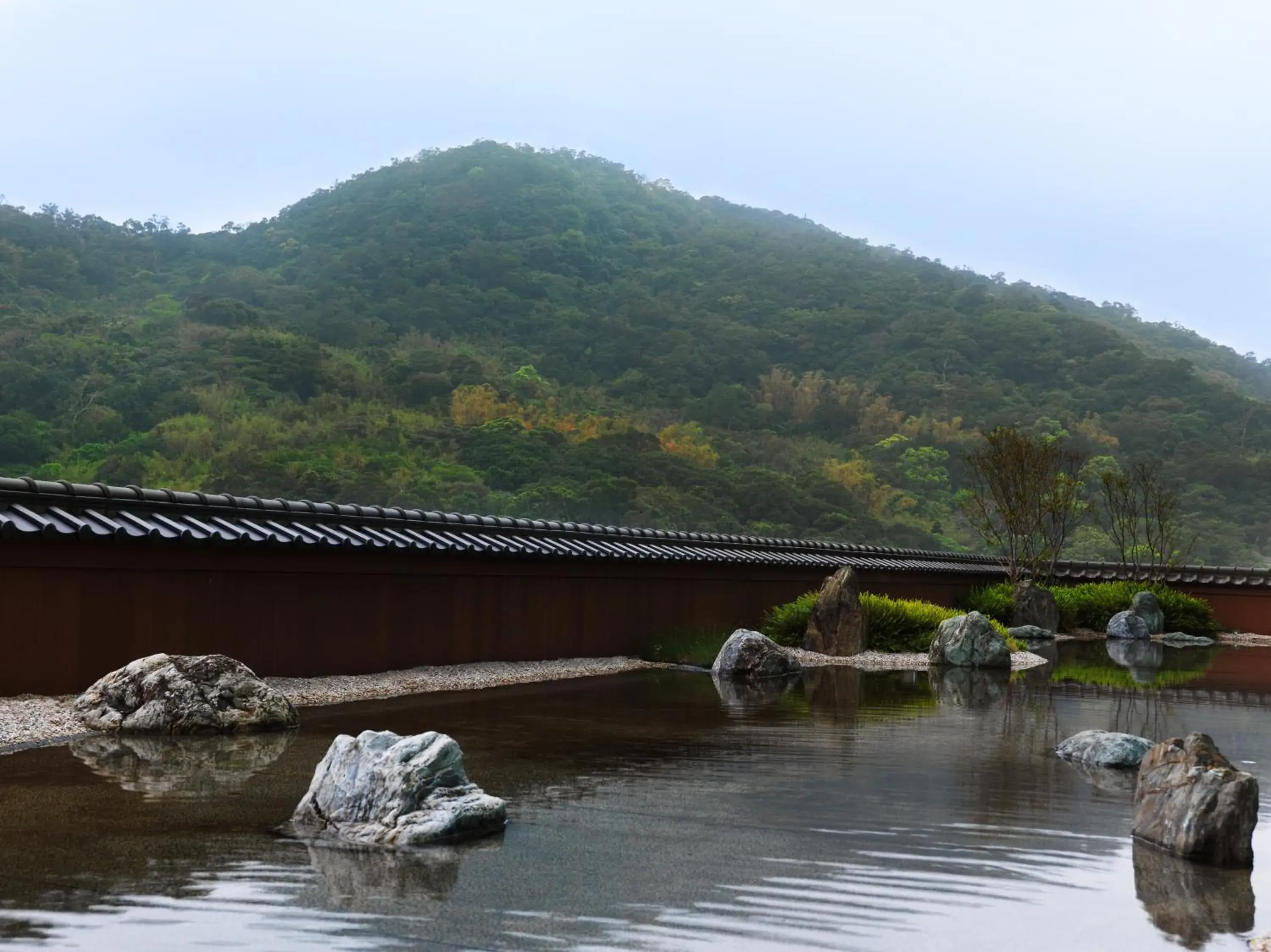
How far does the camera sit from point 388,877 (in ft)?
17.7

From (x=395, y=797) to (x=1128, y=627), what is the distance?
21.4 meters

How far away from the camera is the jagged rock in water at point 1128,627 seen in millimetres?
24672

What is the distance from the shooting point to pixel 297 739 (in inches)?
Result: 361

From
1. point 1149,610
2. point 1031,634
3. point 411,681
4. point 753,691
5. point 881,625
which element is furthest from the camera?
point 1149,610

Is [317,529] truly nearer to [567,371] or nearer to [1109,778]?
[1109,778]

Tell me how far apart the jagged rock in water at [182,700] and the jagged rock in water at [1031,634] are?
16686 mm

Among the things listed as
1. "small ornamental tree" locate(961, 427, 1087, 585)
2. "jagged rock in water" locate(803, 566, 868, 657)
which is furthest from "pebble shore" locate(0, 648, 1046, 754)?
"small ornamental tree" locate(961, 427, 1087, 585)

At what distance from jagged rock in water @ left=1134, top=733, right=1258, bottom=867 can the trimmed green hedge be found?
64.2ft

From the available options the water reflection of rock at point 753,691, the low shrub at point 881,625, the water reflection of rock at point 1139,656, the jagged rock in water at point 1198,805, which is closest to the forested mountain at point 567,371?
the water reflection of rock at point 1139,656

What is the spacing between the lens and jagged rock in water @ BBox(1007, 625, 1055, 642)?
77.1 feet

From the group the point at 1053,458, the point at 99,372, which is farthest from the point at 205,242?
the point at 1053,458

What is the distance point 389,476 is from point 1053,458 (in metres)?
28.9

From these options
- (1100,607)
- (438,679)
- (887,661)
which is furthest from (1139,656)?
(438,679)

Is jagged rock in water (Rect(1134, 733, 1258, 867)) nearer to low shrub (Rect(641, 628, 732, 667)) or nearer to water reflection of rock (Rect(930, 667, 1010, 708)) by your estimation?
water reflection of rock (Rect(930, 667, 1010, 708))
